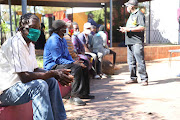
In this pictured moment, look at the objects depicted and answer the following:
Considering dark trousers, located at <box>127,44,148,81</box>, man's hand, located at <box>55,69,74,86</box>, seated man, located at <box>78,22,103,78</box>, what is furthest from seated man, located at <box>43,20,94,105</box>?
seated man, located at <box>78,22,103,78</box>

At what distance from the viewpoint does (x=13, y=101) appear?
2955 millimetres

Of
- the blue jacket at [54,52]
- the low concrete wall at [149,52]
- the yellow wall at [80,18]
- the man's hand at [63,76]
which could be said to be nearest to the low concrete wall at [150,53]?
the low concrete wall at [149,52]

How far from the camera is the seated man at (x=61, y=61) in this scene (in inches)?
188

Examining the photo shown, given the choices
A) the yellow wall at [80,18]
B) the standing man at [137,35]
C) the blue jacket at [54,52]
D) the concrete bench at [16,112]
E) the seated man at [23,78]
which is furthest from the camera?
the yellow wall at [80,18]

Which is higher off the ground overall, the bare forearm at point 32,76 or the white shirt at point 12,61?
the white shirt at point 12,61

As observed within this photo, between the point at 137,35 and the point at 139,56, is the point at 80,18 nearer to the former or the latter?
the point at 137,35

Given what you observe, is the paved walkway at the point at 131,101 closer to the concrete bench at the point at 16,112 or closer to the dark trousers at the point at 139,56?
the dark trousers at the point at 139,56

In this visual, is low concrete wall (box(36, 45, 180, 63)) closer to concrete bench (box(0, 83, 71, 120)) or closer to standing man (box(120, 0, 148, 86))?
standing man (box(120, 0, 148, 86))

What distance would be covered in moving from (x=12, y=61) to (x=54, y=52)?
6.03ft

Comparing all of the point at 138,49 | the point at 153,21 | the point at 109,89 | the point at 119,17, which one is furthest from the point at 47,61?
the point at 153,21

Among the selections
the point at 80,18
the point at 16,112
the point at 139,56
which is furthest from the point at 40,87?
the point at 80,18

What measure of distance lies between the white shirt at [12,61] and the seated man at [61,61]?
1.70 m

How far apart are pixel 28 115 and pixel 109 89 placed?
290 centimetres

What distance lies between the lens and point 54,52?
474 cm
